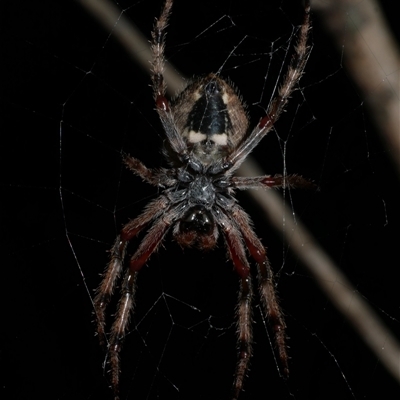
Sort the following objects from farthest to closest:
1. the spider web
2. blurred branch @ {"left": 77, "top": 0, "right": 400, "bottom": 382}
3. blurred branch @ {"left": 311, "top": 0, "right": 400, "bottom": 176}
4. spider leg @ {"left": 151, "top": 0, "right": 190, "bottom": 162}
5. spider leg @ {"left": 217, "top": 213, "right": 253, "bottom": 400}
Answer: the spider web, blurred branch @ {"left": 77, "top": 0, "right": 400, "bottom": 382}, spider leg @ {"left": 217, "top": 213, "right": 253, "bottom": 400}, spider leg @ {"left": 151, "top": 0, "right": 190, "bottom": 162}, blurred branch @ {"left": 311, "top": 0, "right": 400, "bottom": 176}

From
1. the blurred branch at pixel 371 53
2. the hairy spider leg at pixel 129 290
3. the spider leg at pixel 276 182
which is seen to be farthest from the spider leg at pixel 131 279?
the blurred branch at pixel 371 53

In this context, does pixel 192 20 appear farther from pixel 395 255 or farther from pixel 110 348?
pixel 110 348

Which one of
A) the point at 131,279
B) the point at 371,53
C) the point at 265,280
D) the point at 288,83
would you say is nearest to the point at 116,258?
the point at 131,279

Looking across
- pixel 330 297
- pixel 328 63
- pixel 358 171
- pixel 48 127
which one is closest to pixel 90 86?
pixel 48 127

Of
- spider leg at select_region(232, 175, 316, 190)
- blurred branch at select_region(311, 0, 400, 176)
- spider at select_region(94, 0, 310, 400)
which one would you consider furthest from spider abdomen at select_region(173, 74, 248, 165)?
blurred branch at select_region(311, 0, 400, 176)

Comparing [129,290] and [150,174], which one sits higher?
[150,174]

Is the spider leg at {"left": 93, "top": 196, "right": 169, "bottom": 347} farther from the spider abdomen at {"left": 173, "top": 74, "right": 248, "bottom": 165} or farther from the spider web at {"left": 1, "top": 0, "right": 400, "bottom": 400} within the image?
the spider web at {"left": 1, "top": 0, "right": 400, "bottom": 400}

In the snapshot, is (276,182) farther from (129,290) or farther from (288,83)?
(129,290)
